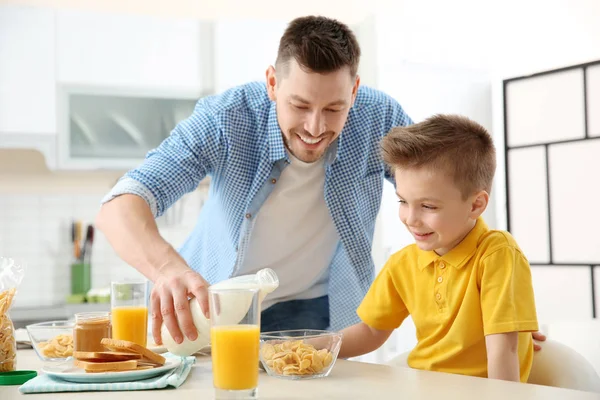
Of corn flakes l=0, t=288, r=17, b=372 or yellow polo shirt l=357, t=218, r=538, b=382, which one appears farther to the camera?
yellow polo shirt l=357, t=218, r=538, b=382

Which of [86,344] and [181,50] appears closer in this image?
[86,344]

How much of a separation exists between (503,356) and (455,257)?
0.25 m

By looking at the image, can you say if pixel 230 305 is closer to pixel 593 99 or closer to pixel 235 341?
pixel 235 341

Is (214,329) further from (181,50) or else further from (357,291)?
(181,50)

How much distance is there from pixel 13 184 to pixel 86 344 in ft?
9.69

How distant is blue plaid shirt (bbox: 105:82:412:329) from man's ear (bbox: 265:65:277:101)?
9 centimetres

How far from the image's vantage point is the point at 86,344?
141 centimetres

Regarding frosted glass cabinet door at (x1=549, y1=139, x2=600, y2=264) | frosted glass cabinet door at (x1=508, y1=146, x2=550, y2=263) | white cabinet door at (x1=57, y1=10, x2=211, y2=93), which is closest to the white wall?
white cabinet door at (x1=57, y1=10, x2=211, y2=93)

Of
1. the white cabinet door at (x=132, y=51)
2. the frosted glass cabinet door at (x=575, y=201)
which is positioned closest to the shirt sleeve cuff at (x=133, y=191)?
the white cabinet door at (x=132, y=51)

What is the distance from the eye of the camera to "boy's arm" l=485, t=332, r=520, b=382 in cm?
145

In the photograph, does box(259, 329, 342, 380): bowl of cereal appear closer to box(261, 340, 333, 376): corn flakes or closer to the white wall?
box(261, 340, 333, 376): corn flakes

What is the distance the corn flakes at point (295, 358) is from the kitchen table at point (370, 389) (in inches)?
0.8

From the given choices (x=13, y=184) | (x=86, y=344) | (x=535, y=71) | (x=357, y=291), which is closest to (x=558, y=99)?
(x=535, y=71)

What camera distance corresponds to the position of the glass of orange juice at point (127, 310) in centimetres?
149
